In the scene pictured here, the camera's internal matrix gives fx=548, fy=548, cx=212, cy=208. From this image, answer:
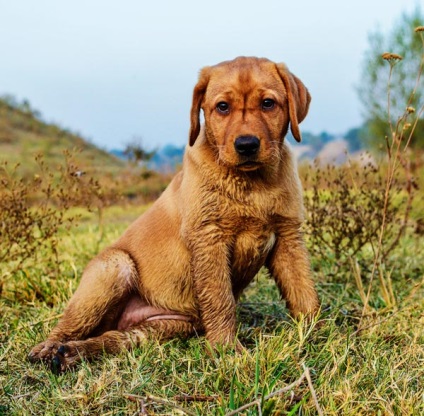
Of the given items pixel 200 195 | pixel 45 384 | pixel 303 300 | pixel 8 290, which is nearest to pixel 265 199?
pixel 200 195

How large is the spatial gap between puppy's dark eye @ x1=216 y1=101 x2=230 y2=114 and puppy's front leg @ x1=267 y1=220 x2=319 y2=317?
90cm

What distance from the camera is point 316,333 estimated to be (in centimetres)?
364

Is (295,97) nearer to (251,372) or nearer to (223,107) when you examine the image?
(223,107)

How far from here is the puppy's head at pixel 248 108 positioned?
10.7ft

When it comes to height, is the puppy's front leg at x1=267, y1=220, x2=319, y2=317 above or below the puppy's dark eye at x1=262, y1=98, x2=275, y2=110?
below

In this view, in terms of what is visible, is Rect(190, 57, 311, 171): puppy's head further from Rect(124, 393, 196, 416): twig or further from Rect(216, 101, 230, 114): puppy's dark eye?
Rect(124, 393, 196, 416): twig

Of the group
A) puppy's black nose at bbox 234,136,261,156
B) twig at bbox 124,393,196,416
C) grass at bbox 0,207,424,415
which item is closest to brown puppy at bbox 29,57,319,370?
puppy's black nose at bbox 234,136,261,156

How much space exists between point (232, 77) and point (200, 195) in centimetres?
77

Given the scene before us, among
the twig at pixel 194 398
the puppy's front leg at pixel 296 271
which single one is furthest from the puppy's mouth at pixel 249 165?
the twig at pixel 194 398

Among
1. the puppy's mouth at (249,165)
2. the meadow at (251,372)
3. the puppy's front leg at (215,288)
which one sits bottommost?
the meadow at (251,372)

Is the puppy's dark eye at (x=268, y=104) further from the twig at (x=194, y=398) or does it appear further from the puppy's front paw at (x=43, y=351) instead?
the puppy's front paw at (x=43, y=351)

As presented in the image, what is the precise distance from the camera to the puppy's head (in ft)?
10.7

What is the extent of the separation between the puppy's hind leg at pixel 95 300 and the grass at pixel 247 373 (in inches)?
12.8

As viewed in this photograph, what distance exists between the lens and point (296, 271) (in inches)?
147
